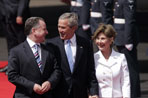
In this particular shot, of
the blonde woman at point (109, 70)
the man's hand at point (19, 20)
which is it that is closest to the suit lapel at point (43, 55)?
the blonde woman at point (109, 70)

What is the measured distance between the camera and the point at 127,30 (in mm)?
7758

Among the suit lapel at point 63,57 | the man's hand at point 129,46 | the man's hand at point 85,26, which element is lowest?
the man's hand at point 129,46

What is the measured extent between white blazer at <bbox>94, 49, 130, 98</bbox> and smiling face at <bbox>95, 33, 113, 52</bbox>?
0.07 m

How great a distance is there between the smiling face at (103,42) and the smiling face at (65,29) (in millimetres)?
255

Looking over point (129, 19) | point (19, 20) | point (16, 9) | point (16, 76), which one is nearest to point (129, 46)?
point (129, 19)

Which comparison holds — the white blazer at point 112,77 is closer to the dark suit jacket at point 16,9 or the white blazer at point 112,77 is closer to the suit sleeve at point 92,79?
the suit sleeve at point 92,79

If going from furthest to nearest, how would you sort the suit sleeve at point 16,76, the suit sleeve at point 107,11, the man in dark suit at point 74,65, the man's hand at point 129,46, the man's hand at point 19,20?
the man's hand at point 19,20 → the suit sleeve at point 107,11 → the man's hand at point 129,46 → the man in dark suit at point 74,65 → the suit sleeve at point 16,76

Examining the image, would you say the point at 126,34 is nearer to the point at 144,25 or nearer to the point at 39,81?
the point at 39,81

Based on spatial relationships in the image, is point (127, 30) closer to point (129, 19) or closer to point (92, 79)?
point (129, 19)

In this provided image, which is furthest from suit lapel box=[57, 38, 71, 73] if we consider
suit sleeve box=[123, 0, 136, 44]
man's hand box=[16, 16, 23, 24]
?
man's hand box=[16, 16, 23, 24]

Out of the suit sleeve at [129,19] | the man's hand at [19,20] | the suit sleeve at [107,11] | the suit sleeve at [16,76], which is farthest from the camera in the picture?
the man's hand at [19,20]

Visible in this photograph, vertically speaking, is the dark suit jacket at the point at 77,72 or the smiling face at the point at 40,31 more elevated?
the smiling face at the point at 40,31

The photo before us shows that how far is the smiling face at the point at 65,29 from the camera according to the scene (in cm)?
584

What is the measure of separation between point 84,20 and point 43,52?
8.94 feet
